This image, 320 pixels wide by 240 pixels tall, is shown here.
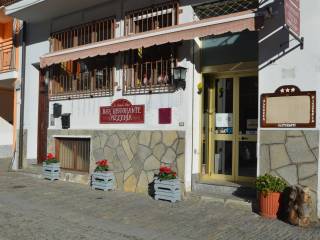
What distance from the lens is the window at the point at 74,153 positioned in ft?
41.3

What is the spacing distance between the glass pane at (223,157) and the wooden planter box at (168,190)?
1.20 meters

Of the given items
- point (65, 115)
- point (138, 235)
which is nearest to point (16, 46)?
point (65, 115)

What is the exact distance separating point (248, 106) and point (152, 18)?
3387 mm

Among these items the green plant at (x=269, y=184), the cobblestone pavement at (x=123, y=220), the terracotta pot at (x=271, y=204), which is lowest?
the cobblestone pavement at (x=123, y=220)

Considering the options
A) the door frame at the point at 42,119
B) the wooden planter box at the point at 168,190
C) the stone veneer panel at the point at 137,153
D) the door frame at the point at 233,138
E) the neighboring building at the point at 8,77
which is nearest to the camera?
the wooden planter box at the point at 168,190

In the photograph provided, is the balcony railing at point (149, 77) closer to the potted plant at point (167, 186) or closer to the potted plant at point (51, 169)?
the potted plant at point (167, 186)

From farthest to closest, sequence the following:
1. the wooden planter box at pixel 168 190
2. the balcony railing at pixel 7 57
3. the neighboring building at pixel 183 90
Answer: the balcony railing at pixel 7 57, the wooden planter box at pixel 168 190, the neighboring building at pixel 183 90

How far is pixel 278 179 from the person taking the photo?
314 inches

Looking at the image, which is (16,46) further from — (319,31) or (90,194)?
(319,31)

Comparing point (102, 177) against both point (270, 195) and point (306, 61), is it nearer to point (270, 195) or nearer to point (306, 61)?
point (270, 195)

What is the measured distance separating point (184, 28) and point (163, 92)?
1904mm

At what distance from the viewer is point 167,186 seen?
937 centimetres

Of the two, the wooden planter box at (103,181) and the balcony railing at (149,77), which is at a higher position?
the balcony railing at (149,77)

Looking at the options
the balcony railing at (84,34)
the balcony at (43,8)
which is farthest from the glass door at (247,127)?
the balcony at (43,8)
